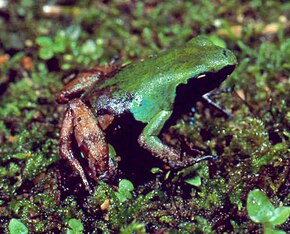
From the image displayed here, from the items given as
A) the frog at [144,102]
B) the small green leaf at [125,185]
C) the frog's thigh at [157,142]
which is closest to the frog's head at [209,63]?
the frog at [144,102]

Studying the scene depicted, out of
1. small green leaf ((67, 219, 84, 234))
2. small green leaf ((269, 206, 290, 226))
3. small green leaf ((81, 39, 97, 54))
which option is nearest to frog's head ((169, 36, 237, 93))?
small green leaf ((269, 206, 290, 226))

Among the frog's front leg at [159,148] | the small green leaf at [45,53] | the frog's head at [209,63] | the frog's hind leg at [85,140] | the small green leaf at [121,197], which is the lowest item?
the small green leaf at [121,197]

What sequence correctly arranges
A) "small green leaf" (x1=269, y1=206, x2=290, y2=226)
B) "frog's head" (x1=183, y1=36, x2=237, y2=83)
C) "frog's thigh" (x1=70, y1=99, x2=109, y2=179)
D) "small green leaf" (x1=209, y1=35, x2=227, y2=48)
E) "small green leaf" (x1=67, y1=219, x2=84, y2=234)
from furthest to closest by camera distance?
1. "small green leaf" (x1=209, y1=35, x2=227, y2=48)
2. "frog's head" (x1=183, y1=36, x2=237, y2=83)
3. "frog's thigh" (x1=70, y1=99, x2=109, y2=179)
4. "small green leaf" (x1=67, y1=219, x2=84, y2=234)
5. "small green leaf" (x1=269, y1=206, x2=290, y2=226)

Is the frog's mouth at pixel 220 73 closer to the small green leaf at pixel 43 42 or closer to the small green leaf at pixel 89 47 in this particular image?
the small green leaf at pixel 89 47

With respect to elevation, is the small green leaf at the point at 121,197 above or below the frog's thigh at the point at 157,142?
below

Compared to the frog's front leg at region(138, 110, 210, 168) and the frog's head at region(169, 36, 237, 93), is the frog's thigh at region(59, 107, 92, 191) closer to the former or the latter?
the frog's front leg at region(138, 110, 210, 168)

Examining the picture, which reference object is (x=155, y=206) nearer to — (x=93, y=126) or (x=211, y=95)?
(x=93, y=126)

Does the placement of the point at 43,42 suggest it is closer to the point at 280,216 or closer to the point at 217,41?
the point at 217,41

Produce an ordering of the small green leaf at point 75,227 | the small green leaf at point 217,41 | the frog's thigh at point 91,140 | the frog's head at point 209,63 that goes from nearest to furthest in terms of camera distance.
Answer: the small green leaf at point 75,227 → the frog's thigh at point 91,140 → the frog's head at point 209,63 → the small green leaf at point 217,41

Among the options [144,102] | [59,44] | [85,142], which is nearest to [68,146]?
[85,142]

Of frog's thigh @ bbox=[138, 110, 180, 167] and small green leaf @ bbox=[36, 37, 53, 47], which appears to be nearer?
frog's thigh @ bbox=[138, 110, 180, 167]
